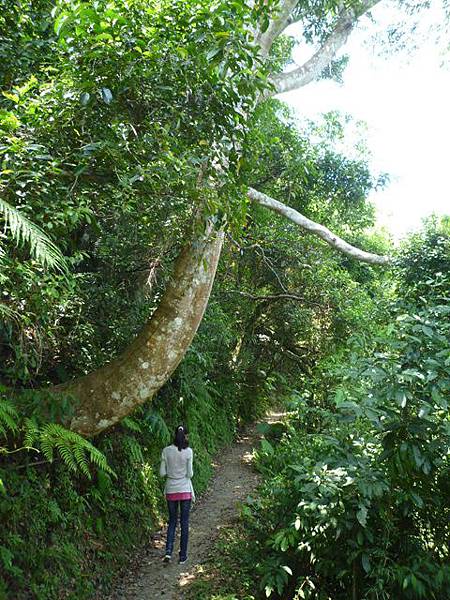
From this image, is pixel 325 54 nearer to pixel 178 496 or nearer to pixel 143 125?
pixel 143 125

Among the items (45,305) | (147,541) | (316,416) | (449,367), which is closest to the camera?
(449,367)

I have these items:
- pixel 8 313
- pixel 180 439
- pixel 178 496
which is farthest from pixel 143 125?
pixel 178 496

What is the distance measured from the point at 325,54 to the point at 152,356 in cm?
806

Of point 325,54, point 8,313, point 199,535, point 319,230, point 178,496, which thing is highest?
point 325,54

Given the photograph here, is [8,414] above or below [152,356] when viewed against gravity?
below

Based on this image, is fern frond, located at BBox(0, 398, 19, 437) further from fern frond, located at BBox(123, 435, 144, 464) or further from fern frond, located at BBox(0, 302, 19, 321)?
fern frond, located at BBox(123, 435, 144, 464)

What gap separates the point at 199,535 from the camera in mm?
6762

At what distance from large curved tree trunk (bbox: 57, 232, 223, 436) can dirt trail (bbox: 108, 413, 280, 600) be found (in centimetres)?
210

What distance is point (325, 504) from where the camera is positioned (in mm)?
3951

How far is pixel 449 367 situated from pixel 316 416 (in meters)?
5.56

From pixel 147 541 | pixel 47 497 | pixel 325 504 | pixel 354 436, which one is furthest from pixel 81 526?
pixel 354 436

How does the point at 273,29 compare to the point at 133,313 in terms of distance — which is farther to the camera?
the point at 273,29

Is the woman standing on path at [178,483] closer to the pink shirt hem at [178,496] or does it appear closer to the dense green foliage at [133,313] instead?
the pink shirt hem at [178,496]

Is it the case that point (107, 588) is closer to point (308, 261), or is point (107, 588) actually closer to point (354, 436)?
point (354, 436)
